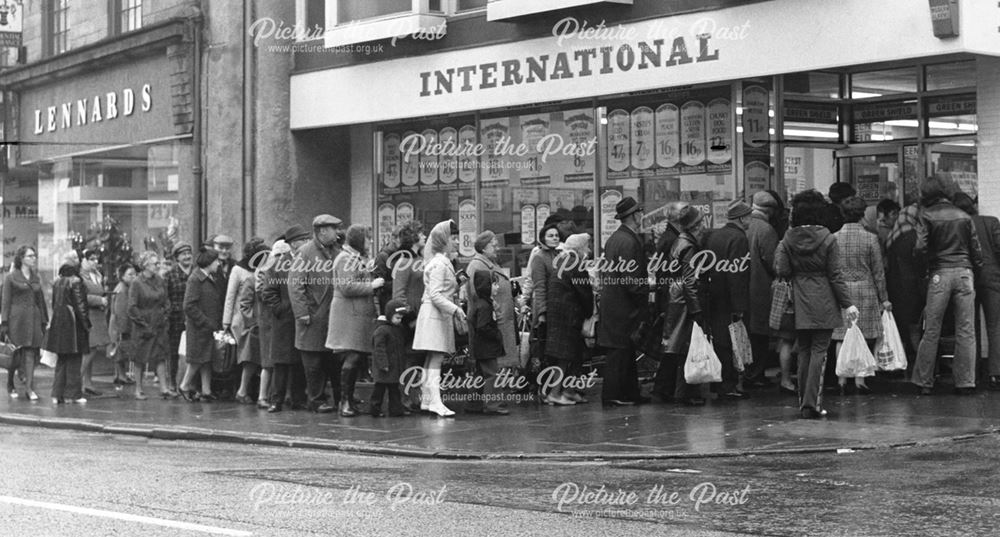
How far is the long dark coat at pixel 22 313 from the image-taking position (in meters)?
19.0

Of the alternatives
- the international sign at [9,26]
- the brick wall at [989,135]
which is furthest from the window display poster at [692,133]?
the international sign at [9,26]

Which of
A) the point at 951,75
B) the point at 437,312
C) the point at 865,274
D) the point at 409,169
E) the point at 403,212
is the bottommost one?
the point at 437,312

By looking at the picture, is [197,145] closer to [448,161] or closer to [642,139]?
[448,161]

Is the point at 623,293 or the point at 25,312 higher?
the point at 623,293

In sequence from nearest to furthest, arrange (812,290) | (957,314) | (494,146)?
(812,290), (957,314), (494,146)

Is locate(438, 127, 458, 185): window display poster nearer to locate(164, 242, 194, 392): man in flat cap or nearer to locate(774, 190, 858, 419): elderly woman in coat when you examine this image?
locate(164, 242, 194, 392): man in flat cap

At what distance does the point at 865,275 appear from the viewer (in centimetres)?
1488

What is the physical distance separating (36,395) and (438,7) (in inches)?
293

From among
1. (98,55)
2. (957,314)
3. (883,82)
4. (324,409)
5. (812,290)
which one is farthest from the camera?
(98,55)

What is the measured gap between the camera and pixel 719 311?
49.6ft

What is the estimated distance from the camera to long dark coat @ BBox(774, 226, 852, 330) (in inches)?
516

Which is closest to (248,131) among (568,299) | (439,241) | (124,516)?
(439,241)

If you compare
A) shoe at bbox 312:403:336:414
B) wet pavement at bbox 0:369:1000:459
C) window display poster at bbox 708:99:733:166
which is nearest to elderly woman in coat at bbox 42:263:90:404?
Answer: wet pavement at bbox 0:369:1000:459

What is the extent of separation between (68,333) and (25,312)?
3.35 feet
